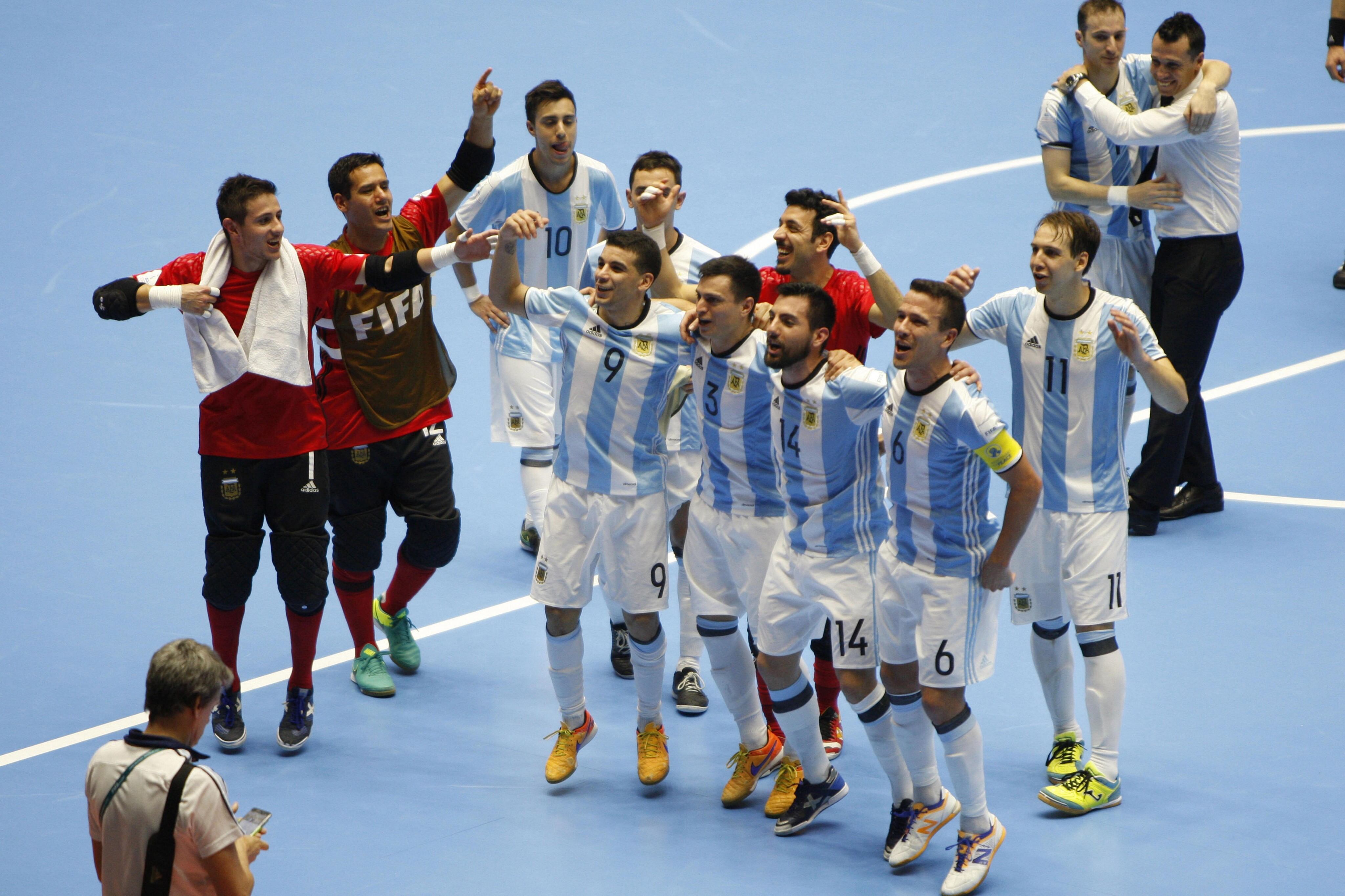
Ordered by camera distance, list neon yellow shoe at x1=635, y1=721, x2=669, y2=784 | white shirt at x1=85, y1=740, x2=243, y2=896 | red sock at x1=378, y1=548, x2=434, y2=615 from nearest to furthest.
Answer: white shirt at x1=85, y1=740, x2=243, y2=896, neon yellow shoe at x1=635, y1=721, x2=669, y2=784, red sock at x1=378, y1=548, x2=434, y2=615

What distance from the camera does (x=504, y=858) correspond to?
18.9ft

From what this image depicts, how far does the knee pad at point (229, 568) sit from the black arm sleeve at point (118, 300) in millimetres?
1111

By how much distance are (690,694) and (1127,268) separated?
4002mm

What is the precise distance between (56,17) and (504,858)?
41.4ft

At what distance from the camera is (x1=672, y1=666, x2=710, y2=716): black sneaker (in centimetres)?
711

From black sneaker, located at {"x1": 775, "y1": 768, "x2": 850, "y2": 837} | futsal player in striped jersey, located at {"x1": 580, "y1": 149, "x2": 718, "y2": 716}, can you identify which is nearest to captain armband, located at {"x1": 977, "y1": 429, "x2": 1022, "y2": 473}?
black sneaker, located at {"x1": 775, "y1": 768, "x2": 850, "y2": 837}

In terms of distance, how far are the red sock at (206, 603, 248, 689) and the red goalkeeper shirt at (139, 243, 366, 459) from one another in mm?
768

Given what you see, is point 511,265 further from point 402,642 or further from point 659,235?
point 402,642

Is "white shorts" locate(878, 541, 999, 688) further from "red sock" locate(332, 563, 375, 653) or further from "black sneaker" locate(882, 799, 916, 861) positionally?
"red sock" locate(332, 563, 375, 653)

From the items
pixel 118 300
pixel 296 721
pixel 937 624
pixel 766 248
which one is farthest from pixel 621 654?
pixel 766 248

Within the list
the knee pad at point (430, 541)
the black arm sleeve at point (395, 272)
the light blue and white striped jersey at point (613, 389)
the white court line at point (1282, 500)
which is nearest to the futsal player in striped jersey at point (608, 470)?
the light blue and white striped jersey at point (613, 389)

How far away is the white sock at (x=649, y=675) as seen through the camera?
20.8 ft

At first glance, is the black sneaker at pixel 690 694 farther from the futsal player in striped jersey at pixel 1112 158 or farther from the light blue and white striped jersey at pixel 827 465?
the futsal player in striped jersey at pixel 1112 158

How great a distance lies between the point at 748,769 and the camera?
6.24 metres
